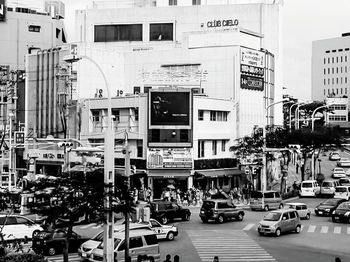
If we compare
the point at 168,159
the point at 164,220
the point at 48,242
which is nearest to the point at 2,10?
the point at 168,159

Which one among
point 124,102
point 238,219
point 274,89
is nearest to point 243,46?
point 274,89

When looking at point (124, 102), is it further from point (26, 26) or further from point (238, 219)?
point (26, 26)

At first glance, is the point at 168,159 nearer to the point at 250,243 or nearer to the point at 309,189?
the point at 309,189

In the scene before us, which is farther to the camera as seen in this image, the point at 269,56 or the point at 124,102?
the point at 269,56

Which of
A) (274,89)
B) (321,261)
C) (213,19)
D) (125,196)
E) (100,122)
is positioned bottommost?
(321,261)

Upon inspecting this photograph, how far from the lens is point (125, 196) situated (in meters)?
22.5

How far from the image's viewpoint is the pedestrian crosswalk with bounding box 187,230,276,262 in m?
28.6

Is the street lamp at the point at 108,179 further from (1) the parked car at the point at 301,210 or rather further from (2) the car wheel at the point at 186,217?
(1) the parked car at the point at 301,210

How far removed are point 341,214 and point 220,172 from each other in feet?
74.6

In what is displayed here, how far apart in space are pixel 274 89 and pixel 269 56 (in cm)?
652

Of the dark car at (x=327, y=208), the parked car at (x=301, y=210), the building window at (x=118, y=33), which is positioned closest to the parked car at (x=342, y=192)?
the dark car at (x=327, y=208)

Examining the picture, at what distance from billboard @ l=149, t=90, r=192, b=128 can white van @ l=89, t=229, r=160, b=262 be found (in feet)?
102

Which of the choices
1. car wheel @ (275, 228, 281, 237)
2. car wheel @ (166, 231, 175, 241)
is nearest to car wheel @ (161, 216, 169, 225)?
car wheel @ (166, 231, 175, 241)

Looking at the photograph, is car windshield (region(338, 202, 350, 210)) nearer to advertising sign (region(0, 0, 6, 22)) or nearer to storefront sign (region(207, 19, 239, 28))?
storefront sign (region(207, 19, 239, 28))
